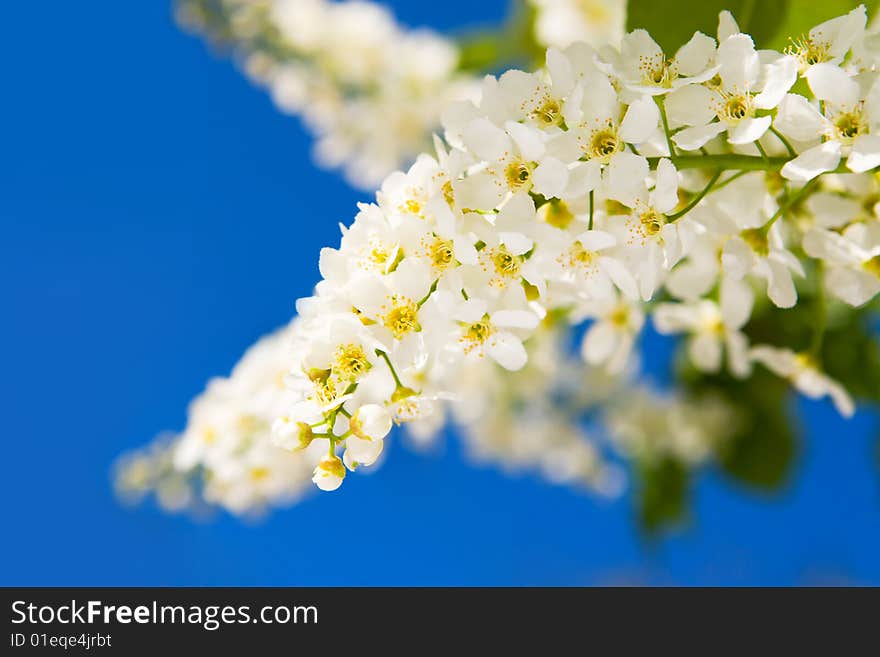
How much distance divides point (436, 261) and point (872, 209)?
0.42m

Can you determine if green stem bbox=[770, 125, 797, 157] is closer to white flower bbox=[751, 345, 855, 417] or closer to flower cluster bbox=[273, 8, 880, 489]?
flower cluster bbox=[273, 8, 880, 489]

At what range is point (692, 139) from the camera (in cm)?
65

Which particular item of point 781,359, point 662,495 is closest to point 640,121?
point 781,359

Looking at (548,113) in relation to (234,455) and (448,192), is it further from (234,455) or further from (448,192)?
Answer: (234,455)

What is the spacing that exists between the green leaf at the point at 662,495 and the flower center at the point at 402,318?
62.2 inches

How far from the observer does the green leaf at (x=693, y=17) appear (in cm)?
74

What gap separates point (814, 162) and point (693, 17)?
0.19 meters

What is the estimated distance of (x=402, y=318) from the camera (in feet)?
Answer: 2.29

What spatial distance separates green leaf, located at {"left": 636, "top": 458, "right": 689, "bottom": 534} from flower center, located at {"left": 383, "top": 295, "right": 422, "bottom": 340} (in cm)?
158

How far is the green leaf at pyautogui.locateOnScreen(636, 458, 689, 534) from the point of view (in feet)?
6.95

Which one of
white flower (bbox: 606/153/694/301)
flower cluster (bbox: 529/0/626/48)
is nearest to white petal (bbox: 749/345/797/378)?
white flower (bbox: 606/153/694/301)

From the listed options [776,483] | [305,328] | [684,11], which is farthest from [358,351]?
[776,483]

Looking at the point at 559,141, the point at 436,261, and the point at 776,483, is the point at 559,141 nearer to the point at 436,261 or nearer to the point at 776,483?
the point at 436,261

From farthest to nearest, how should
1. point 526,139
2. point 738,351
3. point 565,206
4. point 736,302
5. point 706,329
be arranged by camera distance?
1. point 706,329
2. point 738,351
3. point 736,302
4. point 565,206
5. point 526,139
